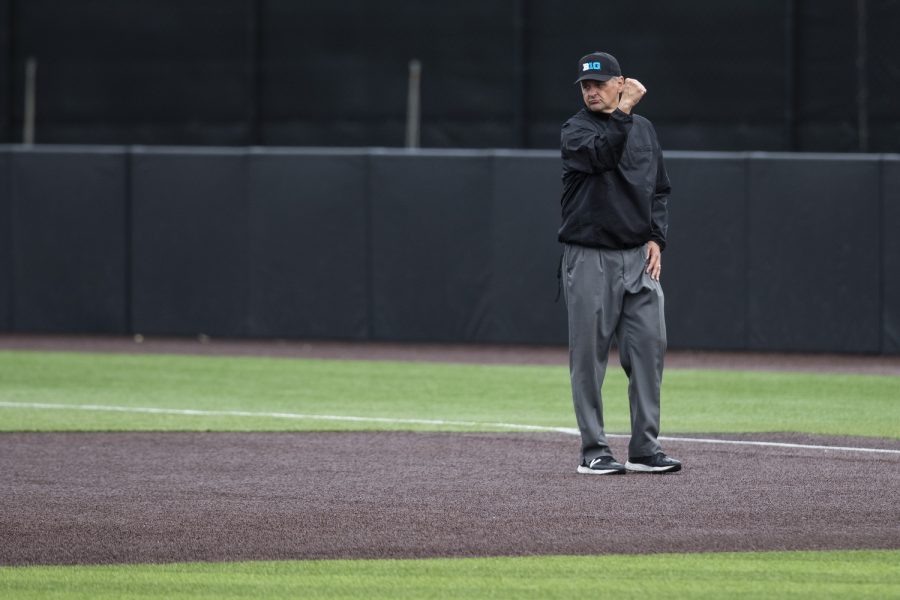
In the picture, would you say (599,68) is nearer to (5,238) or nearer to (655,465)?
(655,465)

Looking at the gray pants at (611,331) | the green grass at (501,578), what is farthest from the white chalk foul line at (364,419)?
the green grass at (501,578)

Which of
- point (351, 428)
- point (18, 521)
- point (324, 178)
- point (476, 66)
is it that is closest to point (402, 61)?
point (476, 66)

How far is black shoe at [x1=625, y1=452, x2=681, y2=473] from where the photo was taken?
803 cm

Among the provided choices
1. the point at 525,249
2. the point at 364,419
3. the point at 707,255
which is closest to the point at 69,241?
the point at 525,249

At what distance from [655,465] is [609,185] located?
136cm

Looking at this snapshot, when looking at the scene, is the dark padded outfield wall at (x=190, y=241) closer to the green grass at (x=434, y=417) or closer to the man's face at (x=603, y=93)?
the green grass at (x=434, y=417)

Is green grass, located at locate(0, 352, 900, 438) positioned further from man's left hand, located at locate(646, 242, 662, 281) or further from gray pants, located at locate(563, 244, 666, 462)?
man's left hand, located at locate(646, 242, 662, 281)

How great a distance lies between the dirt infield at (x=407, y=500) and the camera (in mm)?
6117

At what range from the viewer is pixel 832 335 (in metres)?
16.2

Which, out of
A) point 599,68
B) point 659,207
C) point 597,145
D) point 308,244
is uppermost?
point 599,68

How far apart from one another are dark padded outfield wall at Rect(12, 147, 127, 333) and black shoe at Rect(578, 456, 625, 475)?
11.0 metres

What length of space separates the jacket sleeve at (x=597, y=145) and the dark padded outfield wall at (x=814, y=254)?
885 cm

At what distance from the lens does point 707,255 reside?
649 inches

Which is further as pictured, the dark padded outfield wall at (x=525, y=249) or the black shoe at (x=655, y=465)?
the dark padded outfield wall at (x=525, y=249)
